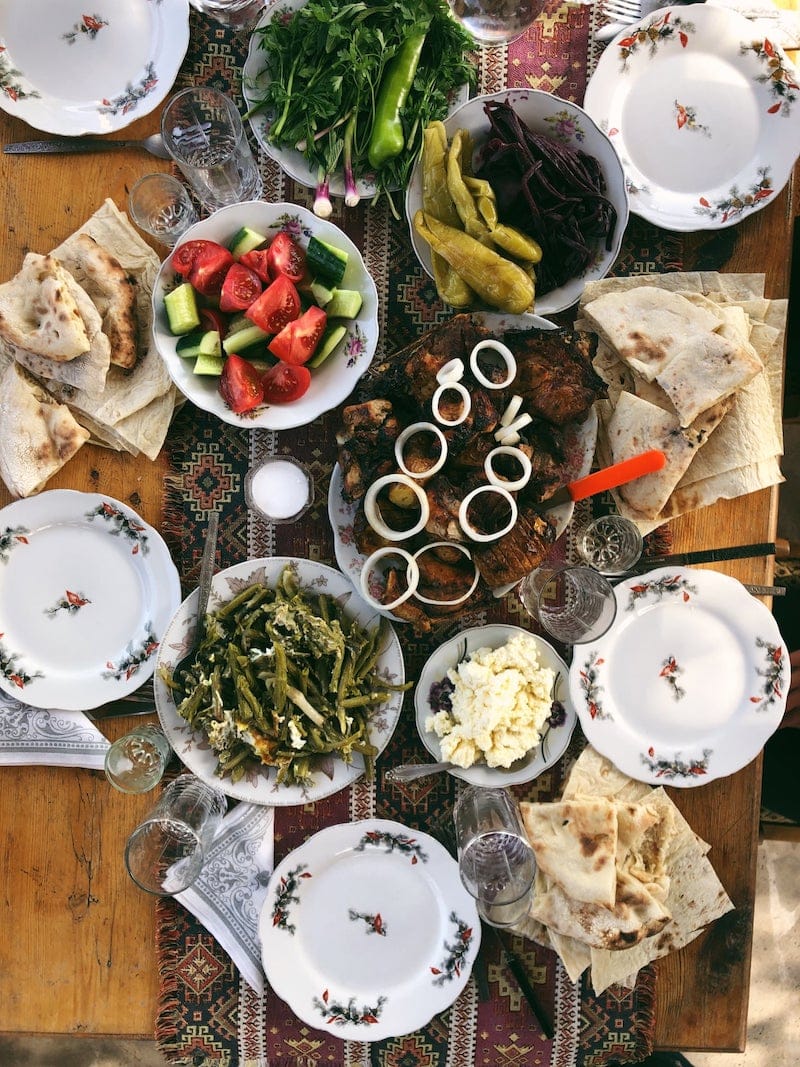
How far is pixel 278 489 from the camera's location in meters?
2.70

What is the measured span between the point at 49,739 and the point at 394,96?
2.46 meters

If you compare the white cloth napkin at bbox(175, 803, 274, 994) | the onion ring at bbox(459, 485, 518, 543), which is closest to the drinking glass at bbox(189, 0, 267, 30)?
the onion ring at bbox(459, 485, 518, 543)

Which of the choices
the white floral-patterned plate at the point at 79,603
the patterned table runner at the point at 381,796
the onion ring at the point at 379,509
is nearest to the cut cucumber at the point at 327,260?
A: the patterned table runner at the point at 381,796

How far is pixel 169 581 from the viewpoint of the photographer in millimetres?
2801

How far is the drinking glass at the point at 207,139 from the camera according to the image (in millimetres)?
2650

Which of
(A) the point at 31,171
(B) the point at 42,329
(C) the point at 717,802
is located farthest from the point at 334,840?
(A) the point at 31,171

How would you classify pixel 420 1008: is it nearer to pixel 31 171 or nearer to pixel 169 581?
pixel 169 581

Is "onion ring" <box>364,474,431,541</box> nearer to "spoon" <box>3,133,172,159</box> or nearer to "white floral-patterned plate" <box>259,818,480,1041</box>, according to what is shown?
"white floral-patterned plate" <box>259,818,480,1041</box>

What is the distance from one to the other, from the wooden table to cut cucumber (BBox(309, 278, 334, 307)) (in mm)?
761

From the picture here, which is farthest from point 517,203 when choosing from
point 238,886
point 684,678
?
point 238,886

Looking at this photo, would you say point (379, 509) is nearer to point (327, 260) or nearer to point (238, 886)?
point (327, 260)

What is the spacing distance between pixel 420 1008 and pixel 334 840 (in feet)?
2.13

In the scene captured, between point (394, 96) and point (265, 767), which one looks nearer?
point (394, 96)

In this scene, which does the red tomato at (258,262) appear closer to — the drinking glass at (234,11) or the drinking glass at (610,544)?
the drinking glass at (234,11)
